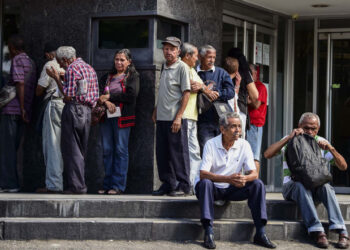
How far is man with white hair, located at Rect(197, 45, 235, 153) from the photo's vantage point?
27.9 feet

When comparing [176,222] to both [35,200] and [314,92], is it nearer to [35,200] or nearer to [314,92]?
[35,200]

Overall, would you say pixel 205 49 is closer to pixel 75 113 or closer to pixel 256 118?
pixel 75 113

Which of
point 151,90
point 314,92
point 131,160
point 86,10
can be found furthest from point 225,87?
point 314,92

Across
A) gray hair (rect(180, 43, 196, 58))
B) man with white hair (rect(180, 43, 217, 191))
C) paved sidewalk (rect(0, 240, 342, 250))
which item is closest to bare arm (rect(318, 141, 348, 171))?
paved sidewalk (rect(0, 240, 342, 250))

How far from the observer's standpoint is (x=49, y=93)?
29.2ft

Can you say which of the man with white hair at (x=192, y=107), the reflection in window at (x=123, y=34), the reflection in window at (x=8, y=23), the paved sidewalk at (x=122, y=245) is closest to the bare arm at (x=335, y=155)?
the paved sidewalk at (x=122, y=245)

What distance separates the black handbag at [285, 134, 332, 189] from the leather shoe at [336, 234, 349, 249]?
0.59m

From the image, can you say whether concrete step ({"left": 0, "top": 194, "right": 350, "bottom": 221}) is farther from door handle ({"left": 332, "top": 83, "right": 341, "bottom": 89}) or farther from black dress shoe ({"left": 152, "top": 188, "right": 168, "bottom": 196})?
door handle ({"left": 332, "top": 83, "right": 341, "bottom": 89})

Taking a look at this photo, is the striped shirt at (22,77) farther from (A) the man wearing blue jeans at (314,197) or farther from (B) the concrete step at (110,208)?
(A) the man wearing blue jeans at (314,197)

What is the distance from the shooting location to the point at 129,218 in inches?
300

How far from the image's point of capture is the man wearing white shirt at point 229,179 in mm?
7090

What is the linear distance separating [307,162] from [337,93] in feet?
13.6

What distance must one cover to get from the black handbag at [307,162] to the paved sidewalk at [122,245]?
684 mm

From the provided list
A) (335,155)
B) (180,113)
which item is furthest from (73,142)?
(335,155)
